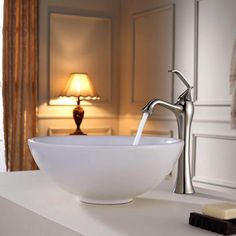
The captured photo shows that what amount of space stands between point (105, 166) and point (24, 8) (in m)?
3.45

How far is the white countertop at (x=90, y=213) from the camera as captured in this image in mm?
852

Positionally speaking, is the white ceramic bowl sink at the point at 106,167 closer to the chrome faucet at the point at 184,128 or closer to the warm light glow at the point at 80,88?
the chrome faucet at the point at 184,128

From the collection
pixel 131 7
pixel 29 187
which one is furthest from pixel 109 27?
pixel 29 187

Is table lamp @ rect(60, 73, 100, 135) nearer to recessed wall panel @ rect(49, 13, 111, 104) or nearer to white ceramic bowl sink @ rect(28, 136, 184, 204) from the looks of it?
recessed wall panel @ rect(49, 13, 111, 104)

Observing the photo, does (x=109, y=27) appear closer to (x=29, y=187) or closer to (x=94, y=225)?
(x=29, y=187)

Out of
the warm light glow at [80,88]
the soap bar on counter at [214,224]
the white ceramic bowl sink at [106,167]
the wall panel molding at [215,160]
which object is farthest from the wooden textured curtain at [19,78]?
the soap bar on counter at [214,224]

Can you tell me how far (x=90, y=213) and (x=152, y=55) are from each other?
351cm

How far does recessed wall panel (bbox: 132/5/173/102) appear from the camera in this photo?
4211mm

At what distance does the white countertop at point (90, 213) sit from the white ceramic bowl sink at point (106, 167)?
1.4 inches

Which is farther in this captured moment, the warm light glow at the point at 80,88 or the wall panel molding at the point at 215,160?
the warm light glow at the point at 80,88

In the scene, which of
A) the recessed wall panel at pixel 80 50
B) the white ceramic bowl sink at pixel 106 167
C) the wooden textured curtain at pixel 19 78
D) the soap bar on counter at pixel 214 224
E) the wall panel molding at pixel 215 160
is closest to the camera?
the soap bar on counter at pixel 214 224

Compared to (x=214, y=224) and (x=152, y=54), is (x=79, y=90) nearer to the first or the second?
(x=152, y=54)

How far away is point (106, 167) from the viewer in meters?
0.98

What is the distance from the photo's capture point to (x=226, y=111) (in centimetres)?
362
